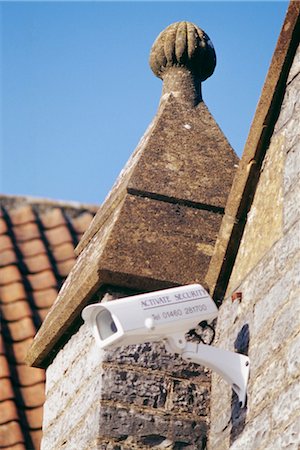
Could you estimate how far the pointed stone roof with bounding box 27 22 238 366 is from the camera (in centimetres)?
404

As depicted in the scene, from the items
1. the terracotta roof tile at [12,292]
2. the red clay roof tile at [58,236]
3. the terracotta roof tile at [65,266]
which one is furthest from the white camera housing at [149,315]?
the red clay roof tile at [58,236]

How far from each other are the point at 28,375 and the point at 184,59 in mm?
1758

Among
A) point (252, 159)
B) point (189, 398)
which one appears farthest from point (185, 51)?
point (189, 398)

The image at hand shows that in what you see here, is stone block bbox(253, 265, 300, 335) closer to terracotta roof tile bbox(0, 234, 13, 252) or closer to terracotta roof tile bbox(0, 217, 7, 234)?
terracotta roof tile bbox(0, 234, 13, 252)

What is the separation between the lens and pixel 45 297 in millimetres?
6238

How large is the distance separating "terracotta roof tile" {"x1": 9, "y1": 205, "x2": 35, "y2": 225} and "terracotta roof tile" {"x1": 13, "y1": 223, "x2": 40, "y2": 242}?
0.06 meters

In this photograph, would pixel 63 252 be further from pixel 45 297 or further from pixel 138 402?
pixel 138 402

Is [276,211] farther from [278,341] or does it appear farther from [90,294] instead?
[90,294]

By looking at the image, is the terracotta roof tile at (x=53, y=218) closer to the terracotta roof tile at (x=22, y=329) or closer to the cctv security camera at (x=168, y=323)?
the terracotta roof tile at (x=22, y=329)

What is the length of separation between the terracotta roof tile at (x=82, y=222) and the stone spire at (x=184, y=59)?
241 cm

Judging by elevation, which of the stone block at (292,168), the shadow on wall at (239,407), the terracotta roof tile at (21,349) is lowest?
the terracotta roof tile at (21,349)

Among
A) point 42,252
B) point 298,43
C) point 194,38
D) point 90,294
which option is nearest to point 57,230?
point 42,252

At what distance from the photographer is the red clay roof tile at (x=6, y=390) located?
552 cm

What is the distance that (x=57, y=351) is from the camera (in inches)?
175
